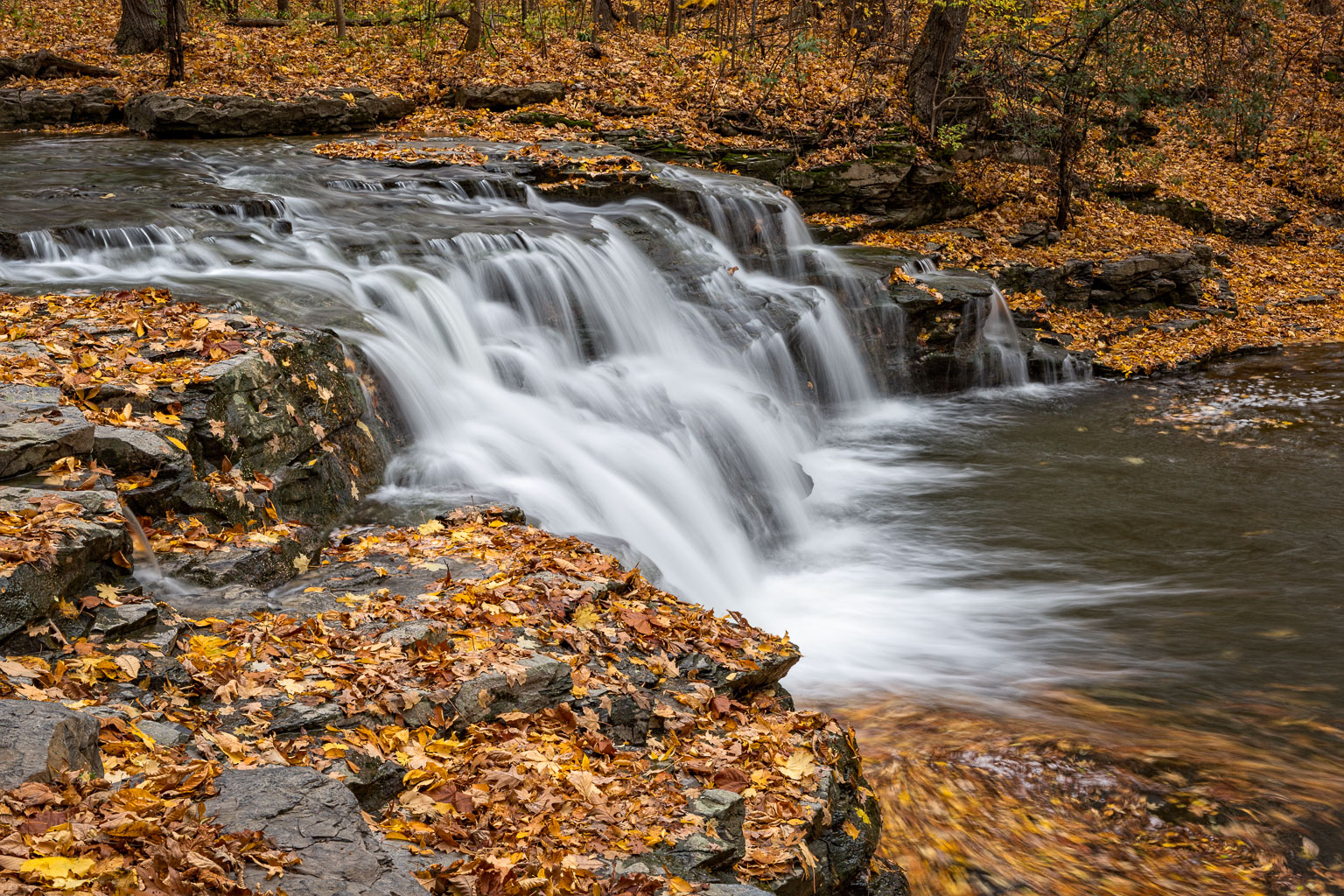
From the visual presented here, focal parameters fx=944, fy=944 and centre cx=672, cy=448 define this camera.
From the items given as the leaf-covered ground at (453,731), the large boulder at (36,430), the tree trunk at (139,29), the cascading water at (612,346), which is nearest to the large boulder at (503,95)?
the cascading water at (612,346)

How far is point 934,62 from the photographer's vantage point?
16453mm

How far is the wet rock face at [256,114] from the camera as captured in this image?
14.2 metres

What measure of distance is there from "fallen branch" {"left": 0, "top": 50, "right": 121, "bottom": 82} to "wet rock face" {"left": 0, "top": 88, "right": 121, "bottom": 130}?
116 cm

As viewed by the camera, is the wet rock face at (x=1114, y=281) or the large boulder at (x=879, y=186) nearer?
the wet rock face at (x=1114, y=281)

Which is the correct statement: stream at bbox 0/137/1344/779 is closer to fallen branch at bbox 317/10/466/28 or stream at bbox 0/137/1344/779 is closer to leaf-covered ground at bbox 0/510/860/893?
leaf-covered ground at bbox 0/510/860/893

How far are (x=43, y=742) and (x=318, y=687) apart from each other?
125 cm

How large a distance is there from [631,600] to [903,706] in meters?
1.95

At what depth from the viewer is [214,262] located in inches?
354

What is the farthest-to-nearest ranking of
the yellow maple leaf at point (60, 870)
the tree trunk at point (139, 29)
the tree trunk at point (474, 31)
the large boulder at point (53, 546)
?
the tree trunk at point (474, 31)
the tree trunk at point (139, 29)
the large boulder at point (53, 546)
the yellow maple leaf at point (60, 870)

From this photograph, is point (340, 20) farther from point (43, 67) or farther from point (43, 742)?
point (43, 742)

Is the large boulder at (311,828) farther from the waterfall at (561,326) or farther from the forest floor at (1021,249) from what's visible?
the waterfall at (561,326)

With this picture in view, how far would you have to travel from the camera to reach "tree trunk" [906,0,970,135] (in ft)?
53.3

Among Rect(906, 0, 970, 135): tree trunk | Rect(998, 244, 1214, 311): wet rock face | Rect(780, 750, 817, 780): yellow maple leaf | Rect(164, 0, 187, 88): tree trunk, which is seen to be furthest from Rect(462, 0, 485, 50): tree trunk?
Rect(780, 750, 817, 780): yellow maple leaf

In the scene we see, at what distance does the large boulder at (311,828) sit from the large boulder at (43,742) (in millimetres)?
377
